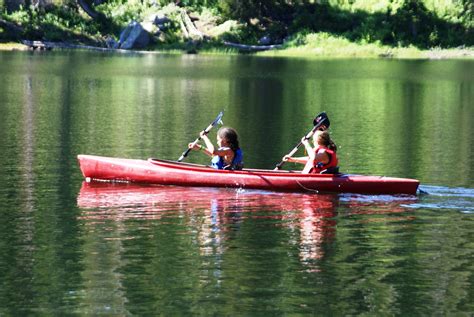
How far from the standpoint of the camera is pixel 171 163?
2758 cm

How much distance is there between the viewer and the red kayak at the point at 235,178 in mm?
26109

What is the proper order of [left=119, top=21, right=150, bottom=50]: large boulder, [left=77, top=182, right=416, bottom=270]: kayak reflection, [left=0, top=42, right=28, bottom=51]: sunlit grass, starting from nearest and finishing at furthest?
[left=77, top=182, right=416, bottom=270]: kayak reflection, [left=0, top=42, right=28, bottom=51]: sunlit grass, [left=119, top=21, right=150, bottom=50]: large boulder

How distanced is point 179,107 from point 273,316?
34.6 metres

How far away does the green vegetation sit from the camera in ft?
382

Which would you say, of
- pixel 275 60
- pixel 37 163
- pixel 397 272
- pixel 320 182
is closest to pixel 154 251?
pixel 397 272

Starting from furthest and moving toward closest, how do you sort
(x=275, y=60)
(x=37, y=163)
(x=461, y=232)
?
(x=275, y=60) < (x=37, y=163) < (x=461, y=232)

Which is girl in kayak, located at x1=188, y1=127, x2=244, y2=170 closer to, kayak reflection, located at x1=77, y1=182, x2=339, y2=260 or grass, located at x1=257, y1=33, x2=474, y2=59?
kayak reflection, located at x1=77, y1=182, x2=339, y2=260

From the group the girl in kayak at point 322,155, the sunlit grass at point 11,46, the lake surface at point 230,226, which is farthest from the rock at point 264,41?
the girl in kayak at point 322,155

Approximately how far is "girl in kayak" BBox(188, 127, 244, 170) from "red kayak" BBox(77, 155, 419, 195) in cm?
52

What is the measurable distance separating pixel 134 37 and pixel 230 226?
93620 millimetres

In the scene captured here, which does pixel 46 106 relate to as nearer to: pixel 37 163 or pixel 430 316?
pixel 37 163

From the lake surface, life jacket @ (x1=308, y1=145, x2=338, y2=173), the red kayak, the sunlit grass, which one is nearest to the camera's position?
the lake surface

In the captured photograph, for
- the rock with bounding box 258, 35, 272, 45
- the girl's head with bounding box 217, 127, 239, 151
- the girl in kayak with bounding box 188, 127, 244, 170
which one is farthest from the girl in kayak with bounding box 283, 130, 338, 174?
the rock with bounding box 258, 35, 272, 45

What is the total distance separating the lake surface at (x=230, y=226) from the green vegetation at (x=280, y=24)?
68256 millimetres
